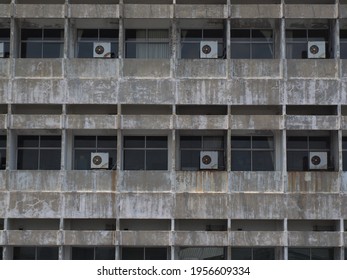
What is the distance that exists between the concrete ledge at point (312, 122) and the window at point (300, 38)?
2.84 m

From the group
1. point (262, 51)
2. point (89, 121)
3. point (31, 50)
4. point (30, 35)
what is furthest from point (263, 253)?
point (30, 35)

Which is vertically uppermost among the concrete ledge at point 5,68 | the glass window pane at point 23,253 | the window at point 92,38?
the window at point 92,38

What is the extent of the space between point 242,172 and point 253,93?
120 inches

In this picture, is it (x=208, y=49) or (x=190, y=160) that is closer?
(x=190, y=160)

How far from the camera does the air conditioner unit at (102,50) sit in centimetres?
2467

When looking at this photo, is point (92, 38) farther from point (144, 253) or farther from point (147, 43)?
point (144, 253)

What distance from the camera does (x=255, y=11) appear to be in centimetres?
2439

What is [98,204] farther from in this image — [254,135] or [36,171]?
[254,135]

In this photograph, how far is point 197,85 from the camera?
944 inches

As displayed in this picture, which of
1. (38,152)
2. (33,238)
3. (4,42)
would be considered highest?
(4,42)

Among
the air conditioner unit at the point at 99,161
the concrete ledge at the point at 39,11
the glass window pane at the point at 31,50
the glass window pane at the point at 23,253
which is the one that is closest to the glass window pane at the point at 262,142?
the air conditioner unit at the point at 99,161

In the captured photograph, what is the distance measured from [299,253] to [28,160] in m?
11.0

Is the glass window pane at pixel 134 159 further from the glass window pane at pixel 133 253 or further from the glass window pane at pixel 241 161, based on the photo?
the glass window pane at pixel 241 161

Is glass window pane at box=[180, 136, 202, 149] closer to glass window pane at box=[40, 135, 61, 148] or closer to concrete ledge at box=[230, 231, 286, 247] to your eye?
concrete ledge at box=[230, 231, 286, 247]
